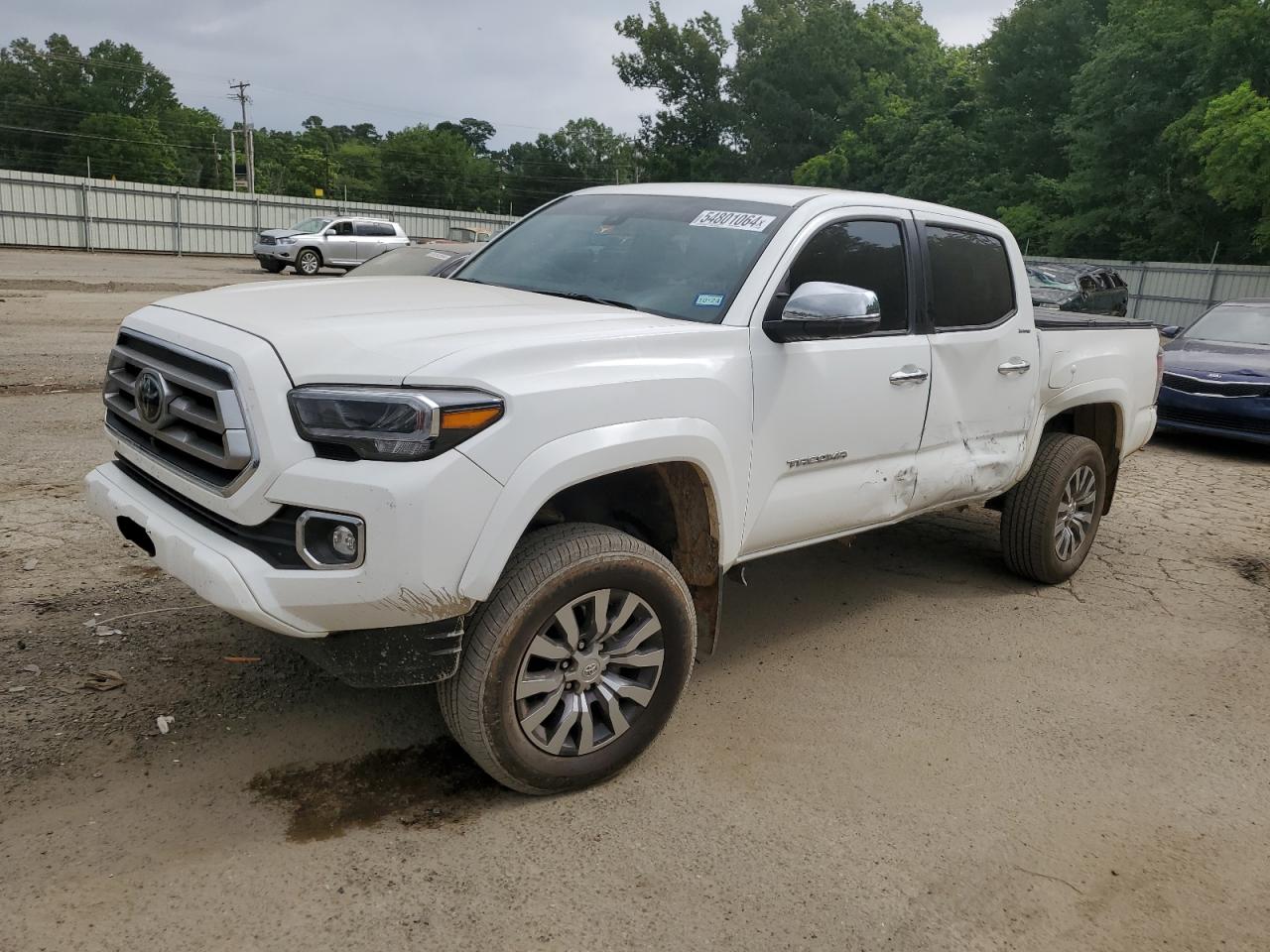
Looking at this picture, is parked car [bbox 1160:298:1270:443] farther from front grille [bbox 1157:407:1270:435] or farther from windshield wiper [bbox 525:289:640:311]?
windshield wiper [bbox 525:289:640:311]

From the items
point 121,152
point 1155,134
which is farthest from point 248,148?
point 1155,134

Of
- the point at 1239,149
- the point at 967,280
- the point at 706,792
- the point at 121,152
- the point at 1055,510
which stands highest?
the point at 121,152

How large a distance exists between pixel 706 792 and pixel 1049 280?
1794 centimetres

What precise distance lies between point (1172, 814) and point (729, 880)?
162cm

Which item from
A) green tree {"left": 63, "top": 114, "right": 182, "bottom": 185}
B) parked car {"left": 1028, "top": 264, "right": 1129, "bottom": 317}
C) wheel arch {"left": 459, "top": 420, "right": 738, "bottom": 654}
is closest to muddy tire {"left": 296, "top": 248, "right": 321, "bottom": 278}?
parked car {"left": 1028, "top": 264, "right": 1129, "bottom": 317}

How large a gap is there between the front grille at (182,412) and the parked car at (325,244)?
25.7 meters

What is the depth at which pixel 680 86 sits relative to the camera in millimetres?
64562

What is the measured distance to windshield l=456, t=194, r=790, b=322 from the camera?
3691 mm

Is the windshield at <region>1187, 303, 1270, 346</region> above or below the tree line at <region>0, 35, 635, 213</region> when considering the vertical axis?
below

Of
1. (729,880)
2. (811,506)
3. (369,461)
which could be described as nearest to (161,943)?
(369,461)

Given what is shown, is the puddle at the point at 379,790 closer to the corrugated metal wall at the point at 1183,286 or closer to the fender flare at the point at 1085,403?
the fender flare at the point at 1085,403

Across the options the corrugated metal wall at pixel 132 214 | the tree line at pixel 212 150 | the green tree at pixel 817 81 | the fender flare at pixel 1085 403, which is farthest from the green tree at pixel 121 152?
the fender flare at pixel 1085 403

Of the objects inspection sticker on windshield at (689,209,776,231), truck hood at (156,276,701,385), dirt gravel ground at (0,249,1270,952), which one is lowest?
dirt gravel ground at (0,249,1270,952)

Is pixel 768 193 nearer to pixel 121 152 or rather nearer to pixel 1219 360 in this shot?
pixel 1219 360
